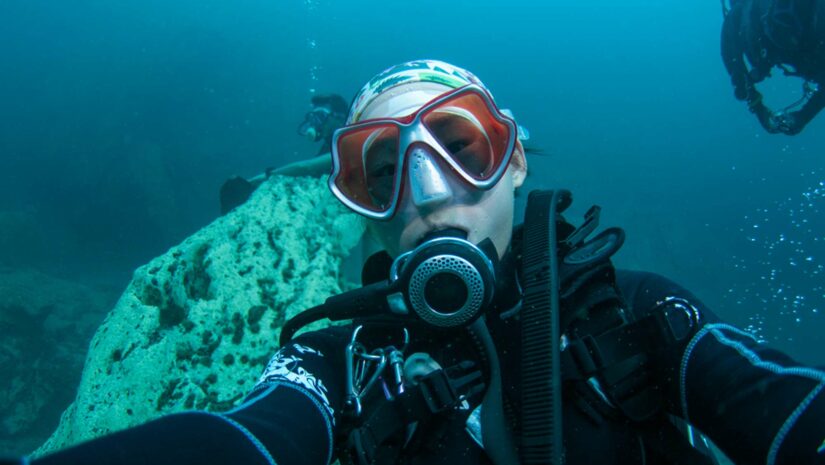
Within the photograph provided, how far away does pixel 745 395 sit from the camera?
117cm

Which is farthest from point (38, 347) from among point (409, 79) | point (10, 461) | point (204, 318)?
point (10, 461)

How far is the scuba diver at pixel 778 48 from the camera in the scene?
591 cm

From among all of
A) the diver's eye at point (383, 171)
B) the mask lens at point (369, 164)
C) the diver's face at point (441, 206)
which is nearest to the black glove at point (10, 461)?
the diver's face at point (441, 206)

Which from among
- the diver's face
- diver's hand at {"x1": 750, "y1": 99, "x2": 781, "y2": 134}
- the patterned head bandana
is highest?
diver's hand at {"x1": 750, "y1": 99, "x2": 781, "y2": 134}

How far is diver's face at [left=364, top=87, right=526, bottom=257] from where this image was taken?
5.86 ft

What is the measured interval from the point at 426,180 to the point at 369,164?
46 cm

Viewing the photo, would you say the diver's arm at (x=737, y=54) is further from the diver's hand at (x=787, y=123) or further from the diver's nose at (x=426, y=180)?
the diver's nose at (x=426, y=180)

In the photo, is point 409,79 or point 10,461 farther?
point 409,79

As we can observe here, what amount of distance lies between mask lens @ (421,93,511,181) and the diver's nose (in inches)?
6.6

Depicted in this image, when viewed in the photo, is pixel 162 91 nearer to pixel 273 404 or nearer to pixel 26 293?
pixel 26 293

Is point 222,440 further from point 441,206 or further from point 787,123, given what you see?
point 787,123

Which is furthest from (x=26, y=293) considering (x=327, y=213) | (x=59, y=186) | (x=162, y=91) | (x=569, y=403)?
(x=162, y=91)

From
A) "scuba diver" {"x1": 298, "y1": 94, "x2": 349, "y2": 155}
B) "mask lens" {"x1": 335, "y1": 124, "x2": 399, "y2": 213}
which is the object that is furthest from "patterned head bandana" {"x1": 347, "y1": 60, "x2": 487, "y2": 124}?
"scuba diver" {"x1": 298, "y1": 94, "x2": 349, "y2": 155}

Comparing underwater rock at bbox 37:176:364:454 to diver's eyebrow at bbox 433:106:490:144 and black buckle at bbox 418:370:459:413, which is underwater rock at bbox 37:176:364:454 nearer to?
black buckle at bbox 418:370:459:413
